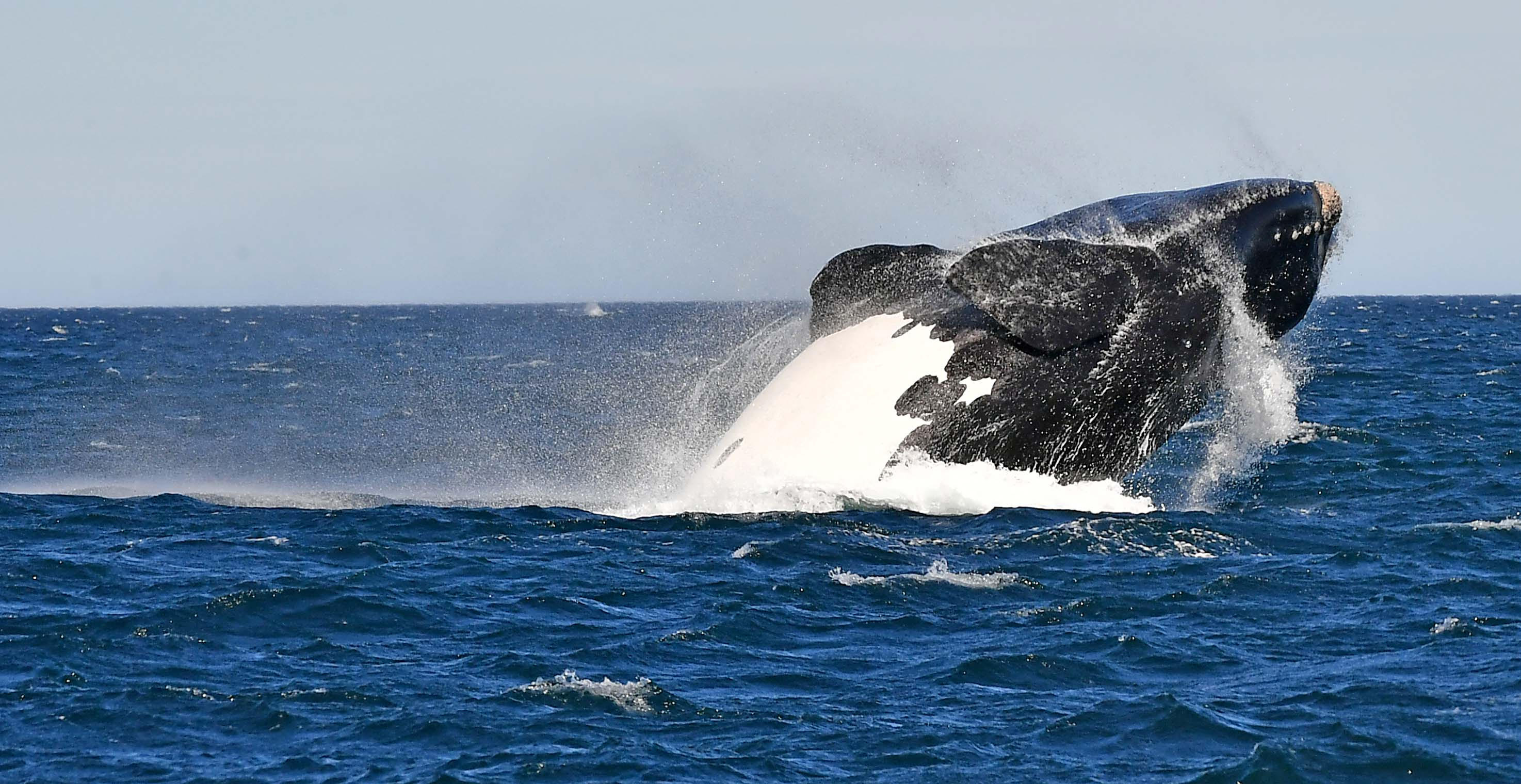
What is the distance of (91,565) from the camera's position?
1402 centimetres

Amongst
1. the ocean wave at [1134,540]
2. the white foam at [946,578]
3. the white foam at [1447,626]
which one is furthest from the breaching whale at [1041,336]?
the white foam at [1447,626]

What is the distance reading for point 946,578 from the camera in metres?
13.2

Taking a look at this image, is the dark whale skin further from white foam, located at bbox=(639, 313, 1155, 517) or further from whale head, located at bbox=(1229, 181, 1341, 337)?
white foam, located at bbox=(639, 313, 1155, 517)

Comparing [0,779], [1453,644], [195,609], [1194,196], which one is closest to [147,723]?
[0,779]

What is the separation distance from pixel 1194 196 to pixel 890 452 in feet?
12.9

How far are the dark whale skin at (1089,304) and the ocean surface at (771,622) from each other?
735mm

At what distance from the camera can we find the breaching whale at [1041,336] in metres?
14.6

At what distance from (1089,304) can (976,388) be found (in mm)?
1430

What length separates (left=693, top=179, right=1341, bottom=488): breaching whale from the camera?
1459 centimetres

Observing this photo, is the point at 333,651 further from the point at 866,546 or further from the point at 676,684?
the point at 866,546

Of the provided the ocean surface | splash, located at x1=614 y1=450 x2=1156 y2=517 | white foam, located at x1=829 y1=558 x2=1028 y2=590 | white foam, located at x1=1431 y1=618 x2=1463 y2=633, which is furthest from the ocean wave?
white foam, located at x1=1431 y1=618 x2=1463 y2=633

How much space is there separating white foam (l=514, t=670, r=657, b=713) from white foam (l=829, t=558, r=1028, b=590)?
319cm

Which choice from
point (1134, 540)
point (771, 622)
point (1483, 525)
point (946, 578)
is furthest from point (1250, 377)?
point (771, 622)

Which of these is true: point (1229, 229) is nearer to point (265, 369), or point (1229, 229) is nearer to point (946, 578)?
point (946, 578)
